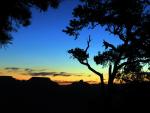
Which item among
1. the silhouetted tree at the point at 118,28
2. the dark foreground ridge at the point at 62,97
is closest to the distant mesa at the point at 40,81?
the dark foreground ridge at the point at 62,97

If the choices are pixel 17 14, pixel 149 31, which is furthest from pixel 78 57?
pixel 17 14

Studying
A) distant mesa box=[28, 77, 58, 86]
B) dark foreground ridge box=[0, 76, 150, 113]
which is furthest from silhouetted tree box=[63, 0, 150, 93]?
distant mesa box=[28, 77, 58, 86]

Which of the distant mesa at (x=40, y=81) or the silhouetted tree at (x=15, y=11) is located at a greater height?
the distant mesa at (x=40, y=81)

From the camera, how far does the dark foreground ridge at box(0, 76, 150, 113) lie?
113ft

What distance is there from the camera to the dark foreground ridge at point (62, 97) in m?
34.6

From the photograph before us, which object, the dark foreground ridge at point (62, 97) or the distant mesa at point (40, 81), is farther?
the distant mesa at point (40, 81)

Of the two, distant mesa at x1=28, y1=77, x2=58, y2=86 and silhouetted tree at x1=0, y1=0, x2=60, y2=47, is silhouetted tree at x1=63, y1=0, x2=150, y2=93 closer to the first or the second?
silhouetted tree at x1=0, y1=0, x2=60, y2=47

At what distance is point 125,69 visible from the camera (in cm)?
3819

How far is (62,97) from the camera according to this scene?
441 ft

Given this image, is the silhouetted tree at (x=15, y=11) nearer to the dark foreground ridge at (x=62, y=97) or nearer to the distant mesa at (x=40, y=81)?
the dark foreground ridge at (x=62, y=97)

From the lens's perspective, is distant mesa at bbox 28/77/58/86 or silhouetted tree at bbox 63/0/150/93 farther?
distant mesa at bbox 28/77/58/86

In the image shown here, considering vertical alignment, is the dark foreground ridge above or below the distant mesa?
below

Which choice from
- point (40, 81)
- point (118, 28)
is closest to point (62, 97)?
point (40, 81)

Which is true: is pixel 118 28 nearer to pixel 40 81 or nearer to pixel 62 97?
pixel 62 97
